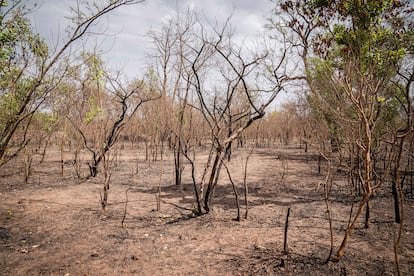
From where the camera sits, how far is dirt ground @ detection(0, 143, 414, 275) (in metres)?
3.62

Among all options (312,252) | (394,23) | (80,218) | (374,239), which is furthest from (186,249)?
(394,23)

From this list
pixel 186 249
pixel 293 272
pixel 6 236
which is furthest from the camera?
pixel 6 236

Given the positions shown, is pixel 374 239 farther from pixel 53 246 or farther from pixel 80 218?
pixel 80 218

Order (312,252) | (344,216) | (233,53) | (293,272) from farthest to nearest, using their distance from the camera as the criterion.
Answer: (344,216), (233,53), (312,252), (293,272)

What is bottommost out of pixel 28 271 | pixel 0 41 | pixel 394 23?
pixel 28 271

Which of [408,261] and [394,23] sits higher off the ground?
[394,23]

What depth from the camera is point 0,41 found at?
4.09 meters

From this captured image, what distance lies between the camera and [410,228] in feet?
15.9

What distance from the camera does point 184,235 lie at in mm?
4836

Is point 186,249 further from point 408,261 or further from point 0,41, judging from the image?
point 0,41

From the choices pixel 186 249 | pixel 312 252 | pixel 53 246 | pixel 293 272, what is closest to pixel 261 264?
pixel 293 272

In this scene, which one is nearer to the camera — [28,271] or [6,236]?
[28,271]

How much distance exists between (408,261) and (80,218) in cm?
631

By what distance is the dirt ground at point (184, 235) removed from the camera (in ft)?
11.9
